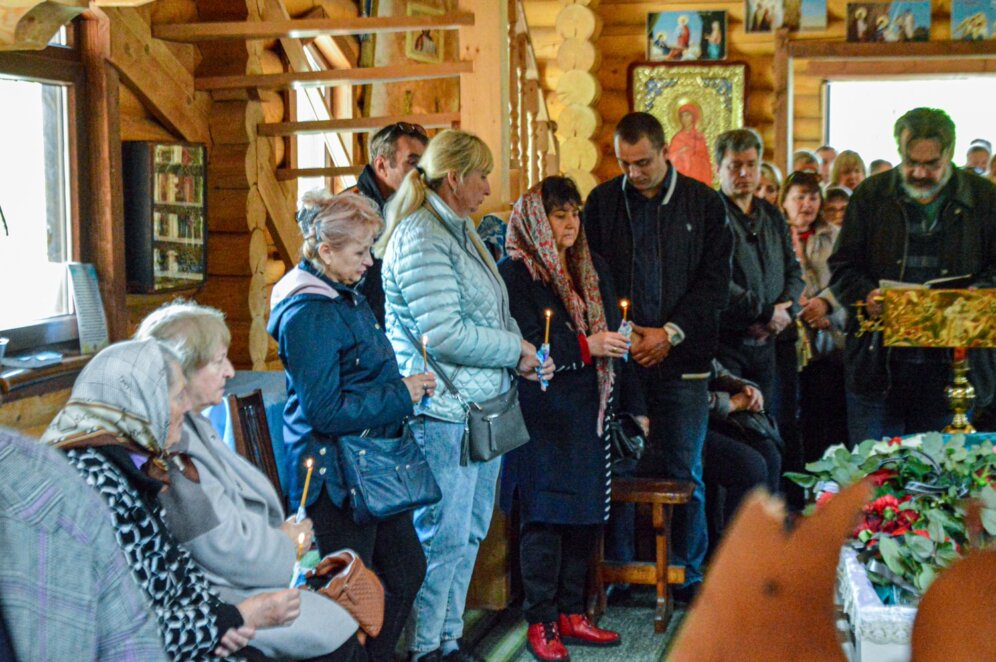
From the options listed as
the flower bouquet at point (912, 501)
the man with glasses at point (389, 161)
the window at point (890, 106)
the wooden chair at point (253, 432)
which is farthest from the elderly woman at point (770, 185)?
the window at point (890, 106)

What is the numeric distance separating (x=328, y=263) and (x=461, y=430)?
747 mm

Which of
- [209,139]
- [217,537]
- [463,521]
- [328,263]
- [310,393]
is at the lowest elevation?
[463,521]

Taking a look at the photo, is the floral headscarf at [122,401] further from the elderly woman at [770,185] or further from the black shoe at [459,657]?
the elderly woman at [770,185]

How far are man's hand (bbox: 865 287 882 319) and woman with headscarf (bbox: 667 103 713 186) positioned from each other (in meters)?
6.02

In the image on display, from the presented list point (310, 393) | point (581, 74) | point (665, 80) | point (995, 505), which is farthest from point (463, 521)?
point (665, 80)

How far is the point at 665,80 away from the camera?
10.4m

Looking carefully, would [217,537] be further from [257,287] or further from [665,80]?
[665,80]

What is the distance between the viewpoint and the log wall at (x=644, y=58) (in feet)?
33.9

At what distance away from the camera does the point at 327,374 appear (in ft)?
10.2

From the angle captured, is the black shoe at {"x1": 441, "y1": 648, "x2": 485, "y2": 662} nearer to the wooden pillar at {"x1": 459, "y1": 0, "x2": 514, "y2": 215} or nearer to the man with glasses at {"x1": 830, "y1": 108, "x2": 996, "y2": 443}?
the man with glasses at {"x1": 830, "y1": 108, "x2": 996, "y2": 443}

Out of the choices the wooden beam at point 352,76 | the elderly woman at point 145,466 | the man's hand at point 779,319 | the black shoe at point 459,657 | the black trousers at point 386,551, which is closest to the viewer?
the elderly woman at point 145,466

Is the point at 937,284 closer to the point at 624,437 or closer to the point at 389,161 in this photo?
the point at 624,437

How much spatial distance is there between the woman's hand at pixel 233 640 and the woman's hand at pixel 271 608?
0.09 feet

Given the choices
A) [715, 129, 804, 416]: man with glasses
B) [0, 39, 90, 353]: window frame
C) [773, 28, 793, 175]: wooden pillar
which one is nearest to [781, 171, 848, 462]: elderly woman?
[715, 129, 804, 416]: man with glasses
